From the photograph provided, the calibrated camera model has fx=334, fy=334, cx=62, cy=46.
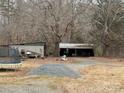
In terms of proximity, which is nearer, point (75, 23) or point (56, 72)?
point (56, 72)

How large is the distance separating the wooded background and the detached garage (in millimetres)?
1018

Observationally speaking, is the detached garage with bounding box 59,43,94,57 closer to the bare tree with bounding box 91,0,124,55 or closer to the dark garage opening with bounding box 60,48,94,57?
the dark garage opening with bounding box 60,48,94,57

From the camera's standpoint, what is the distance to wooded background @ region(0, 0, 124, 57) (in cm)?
4153

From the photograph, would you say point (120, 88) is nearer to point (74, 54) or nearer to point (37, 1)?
point (37, 1)

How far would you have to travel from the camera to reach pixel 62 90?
40.4 ft

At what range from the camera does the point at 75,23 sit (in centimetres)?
4344

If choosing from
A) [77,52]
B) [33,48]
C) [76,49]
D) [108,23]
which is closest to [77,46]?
[76,49]

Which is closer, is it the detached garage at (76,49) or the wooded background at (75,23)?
the wooded background at (75,23)

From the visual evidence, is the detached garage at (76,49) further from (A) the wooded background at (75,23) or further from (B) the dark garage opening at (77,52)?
(A) the wooded background at (75,23)

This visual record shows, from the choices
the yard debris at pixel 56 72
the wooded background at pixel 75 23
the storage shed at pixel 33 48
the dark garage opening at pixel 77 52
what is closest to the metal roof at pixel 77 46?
the dark garage opening at pixel 77 52

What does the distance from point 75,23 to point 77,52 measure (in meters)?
7.92

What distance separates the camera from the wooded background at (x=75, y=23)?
41.5m

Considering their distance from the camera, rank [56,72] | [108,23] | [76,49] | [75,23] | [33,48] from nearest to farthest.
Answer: [56,72]
[33,48]
[75,23]
[108,23]
[76,49]

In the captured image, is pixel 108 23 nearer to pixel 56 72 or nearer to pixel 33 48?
pixel 33 48
